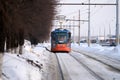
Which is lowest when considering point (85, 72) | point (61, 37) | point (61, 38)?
point (85, 72)

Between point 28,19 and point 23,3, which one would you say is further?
point 28,19

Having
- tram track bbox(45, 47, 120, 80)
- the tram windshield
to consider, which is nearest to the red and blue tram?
the tram windshield

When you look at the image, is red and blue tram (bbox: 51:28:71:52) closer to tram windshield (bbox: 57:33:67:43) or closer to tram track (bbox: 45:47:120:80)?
tram windshield (bbox: 57:33:67:43)

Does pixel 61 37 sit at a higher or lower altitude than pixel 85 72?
higher

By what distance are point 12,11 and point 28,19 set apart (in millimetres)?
5244

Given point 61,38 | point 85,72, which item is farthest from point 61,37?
point 85,72

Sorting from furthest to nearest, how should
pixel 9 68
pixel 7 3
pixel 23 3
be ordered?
1. pixel 23 3
2. pixel 9 68
3. pixel 7 3

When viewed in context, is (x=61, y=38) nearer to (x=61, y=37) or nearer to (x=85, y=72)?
(x=61, y=37)

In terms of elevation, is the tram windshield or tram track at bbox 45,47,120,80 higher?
the tram windshield

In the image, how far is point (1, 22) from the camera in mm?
12961

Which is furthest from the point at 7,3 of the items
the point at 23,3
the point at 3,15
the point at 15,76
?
the point at 23,3

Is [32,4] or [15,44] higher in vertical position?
[32,4]

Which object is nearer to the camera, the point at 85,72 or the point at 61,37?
the point at 85,72

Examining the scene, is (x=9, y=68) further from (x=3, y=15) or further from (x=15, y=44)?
(x=15, y=44)
